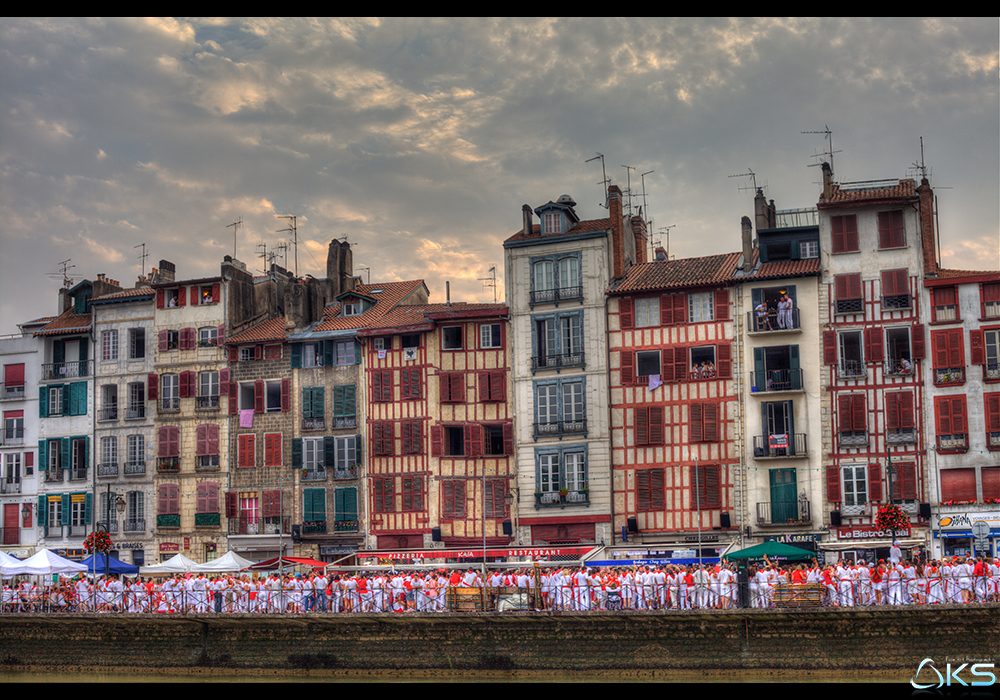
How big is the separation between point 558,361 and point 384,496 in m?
9.46

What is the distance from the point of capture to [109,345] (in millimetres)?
56250

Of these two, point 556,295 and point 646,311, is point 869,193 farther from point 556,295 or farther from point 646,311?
point 556,295

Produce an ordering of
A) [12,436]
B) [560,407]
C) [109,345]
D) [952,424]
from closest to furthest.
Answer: [952,424], [560,407], [109,345], [12,436]

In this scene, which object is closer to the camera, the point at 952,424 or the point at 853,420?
the point at 952,424

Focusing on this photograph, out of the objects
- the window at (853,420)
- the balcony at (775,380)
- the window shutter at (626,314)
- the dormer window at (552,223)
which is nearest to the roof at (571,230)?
the dormer window at (552,223)

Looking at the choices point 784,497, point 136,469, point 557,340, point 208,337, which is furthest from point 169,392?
point 784,497

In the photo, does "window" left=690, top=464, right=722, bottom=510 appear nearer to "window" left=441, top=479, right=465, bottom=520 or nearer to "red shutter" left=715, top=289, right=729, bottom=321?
"red shutter" left=715, top=289, right=729, bottom=321

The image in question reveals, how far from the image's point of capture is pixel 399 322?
5219cm

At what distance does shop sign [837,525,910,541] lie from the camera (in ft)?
142

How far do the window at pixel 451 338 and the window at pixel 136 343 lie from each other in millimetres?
15140

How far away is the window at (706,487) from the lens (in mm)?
46125

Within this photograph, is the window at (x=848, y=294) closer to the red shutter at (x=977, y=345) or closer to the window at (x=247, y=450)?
the red shutter at (x=977, y=345)

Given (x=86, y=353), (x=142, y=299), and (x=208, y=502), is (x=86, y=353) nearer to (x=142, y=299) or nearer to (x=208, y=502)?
(x=142, y=299)

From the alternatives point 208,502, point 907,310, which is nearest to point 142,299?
point 208,502
